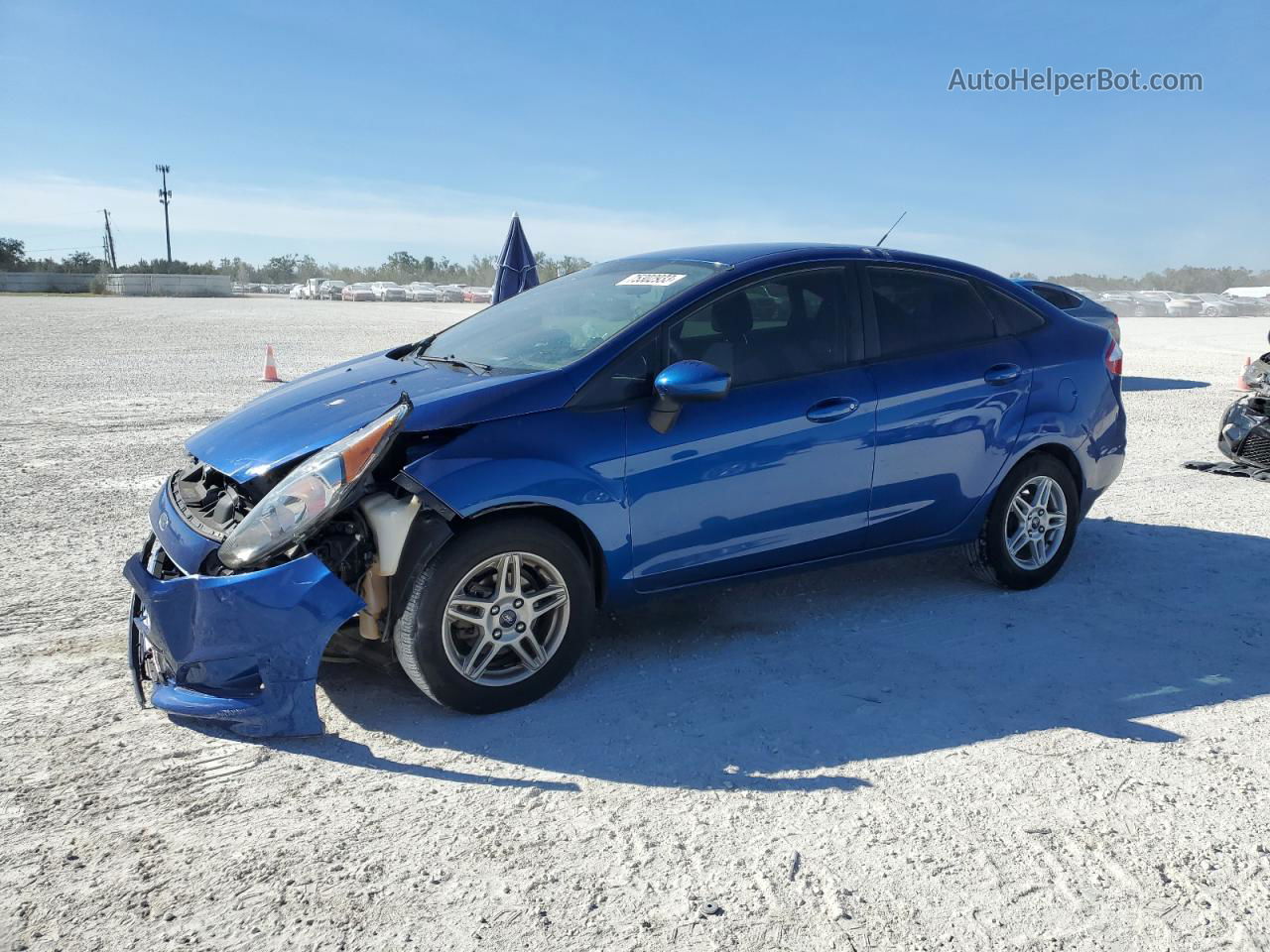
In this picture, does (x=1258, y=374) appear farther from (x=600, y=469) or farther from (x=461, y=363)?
(x=461, y=363)

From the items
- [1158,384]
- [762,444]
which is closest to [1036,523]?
[762,444]

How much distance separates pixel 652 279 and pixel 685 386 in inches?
37.2

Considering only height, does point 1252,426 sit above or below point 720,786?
above

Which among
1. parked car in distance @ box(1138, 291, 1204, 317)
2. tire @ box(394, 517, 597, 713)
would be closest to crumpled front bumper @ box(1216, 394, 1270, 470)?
tire @ box(394, 517, 597, 713)

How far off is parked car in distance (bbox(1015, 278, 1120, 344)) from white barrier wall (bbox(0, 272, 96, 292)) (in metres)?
71.7

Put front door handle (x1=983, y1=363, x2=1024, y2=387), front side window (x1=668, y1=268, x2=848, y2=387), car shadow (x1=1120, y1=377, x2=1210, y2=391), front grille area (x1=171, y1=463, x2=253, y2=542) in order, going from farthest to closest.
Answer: car shadow (x1=1120, y1=377, x2=1210, y2=391) → front door handle (x1=983, y1=363, x2=1024, y2=387) → front side window (x1=668, y1=268, x2=848, y2=387) → front grille area (x1=171, y1=463, x2=253, y2=542)

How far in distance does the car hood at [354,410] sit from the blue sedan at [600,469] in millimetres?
16

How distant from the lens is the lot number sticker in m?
4.45

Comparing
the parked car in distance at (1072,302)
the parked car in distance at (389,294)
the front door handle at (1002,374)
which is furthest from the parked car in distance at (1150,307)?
the parked car in distance at (389,294)

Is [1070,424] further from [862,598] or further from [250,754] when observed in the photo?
[250,754]

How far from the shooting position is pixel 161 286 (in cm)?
6775

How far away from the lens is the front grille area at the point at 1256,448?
7.84m

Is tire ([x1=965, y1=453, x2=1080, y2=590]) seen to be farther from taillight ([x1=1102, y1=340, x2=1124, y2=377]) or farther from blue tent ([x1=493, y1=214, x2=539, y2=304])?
blue tent ([x1=493, y1=214, x2=539, y2=304])

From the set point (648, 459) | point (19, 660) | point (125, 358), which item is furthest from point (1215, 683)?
point (125, 358)
